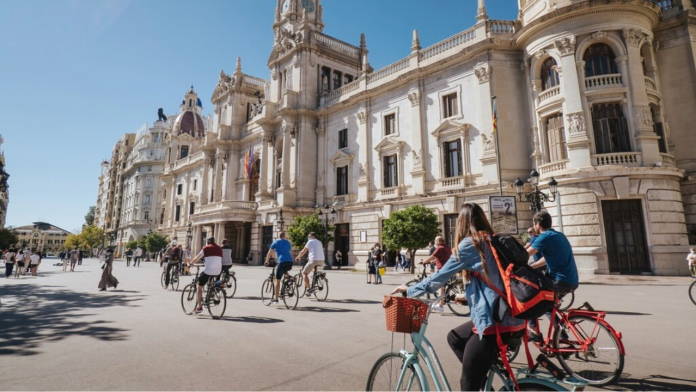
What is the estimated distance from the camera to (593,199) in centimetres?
1714

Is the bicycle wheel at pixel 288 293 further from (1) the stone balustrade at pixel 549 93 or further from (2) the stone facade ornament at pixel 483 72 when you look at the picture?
(2) the stone facade ornament at pixel 483 72

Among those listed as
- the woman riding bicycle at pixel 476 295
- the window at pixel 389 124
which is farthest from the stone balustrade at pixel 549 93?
the woman riding bicycle at pixel 476 295

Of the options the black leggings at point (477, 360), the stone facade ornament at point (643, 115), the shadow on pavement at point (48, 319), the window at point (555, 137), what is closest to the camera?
the black leggings at point (477, 360)

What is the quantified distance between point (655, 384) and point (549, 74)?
1992cm

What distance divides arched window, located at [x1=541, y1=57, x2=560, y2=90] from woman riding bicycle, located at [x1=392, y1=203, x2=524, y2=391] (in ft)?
67.5

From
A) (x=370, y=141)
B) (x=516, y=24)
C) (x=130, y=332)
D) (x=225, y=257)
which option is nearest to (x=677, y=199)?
(x=516, y=24)

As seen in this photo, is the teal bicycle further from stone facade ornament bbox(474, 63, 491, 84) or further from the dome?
the dome

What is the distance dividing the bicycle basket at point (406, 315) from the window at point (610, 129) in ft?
65.4

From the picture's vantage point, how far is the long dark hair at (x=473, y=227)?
111 inches

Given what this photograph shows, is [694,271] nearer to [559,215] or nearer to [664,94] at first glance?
[559,215]

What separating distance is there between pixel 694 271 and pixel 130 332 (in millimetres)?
19559

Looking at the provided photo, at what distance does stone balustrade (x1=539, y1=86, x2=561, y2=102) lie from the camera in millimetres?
19250

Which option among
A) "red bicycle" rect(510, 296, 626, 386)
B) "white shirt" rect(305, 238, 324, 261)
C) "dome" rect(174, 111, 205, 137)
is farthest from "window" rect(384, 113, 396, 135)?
"dome" rect(174, 111, 205, 137)

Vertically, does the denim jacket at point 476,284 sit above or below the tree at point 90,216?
below
